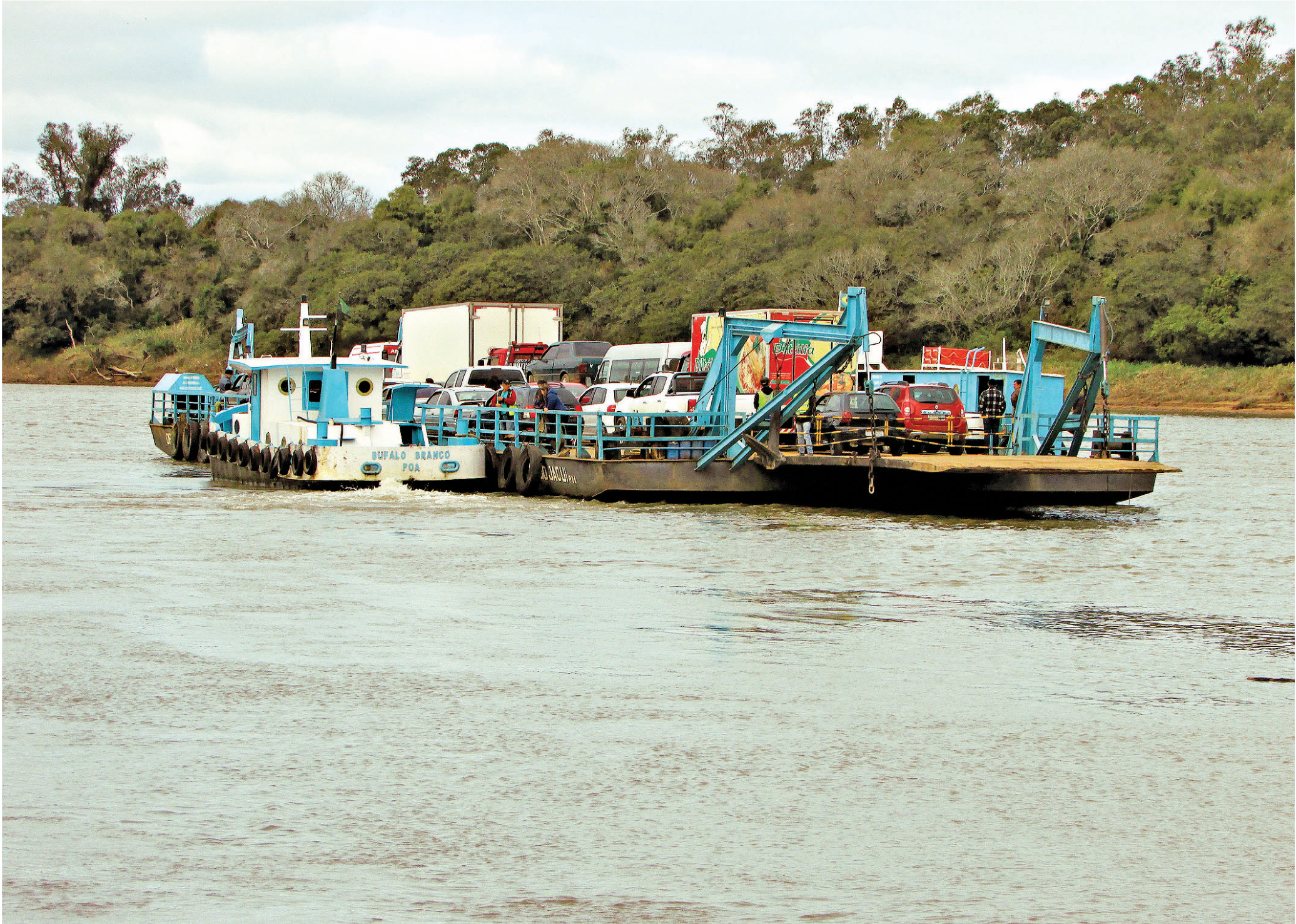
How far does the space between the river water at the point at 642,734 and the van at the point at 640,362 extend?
780 inches

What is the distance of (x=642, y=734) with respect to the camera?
9141 millimetres

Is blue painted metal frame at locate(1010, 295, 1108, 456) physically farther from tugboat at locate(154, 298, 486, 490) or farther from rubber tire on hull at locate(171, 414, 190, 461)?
rubber tire on hull at locate(171, 414, 190, 461)

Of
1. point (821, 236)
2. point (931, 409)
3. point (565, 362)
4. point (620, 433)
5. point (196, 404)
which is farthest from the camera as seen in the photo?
point (821, 236)

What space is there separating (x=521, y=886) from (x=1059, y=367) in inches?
2803

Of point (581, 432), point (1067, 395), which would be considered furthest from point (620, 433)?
point (1067, 395)

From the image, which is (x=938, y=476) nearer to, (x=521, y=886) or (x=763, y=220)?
(x=521, y=886)

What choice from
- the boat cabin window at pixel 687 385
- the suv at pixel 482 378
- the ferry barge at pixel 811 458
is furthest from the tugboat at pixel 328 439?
the suv at pixel 482 378

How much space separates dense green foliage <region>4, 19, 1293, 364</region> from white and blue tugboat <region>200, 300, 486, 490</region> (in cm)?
5116

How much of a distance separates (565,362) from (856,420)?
1872cm

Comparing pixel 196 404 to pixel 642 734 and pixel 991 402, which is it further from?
pixel 642 734

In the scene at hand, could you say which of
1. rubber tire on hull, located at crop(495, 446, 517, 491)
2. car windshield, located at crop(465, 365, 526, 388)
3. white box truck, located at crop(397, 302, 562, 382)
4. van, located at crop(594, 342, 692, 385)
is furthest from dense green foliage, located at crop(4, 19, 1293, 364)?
rubber tire on hull, located at crop(495, 446, 517, 491)

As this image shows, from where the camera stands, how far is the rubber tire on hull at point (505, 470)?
26047 millimetres

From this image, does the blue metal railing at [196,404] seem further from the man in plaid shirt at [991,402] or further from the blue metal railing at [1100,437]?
the blue metal railing at [1100,437]

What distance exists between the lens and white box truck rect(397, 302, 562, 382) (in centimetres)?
4531
